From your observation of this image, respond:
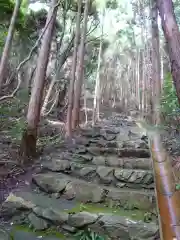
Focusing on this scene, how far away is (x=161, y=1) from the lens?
4816 mm

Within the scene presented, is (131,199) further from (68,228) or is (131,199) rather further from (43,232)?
(43,232)

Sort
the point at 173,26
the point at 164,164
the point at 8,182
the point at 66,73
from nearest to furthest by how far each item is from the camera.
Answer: the point at 173,26
the point at 8,182
the point at 164,164
the point at 66,73

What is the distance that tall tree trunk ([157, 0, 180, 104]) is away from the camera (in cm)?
428

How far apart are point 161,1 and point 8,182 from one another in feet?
15.5

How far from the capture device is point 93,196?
4.54m

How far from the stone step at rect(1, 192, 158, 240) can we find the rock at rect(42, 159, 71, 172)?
3.24 feet

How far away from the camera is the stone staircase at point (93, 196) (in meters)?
3.79

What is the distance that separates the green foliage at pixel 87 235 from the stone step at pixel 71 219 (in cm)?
7

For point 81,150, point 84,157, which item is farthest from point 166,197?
point 81,150

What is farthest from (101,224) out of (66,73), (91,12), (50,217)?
(66,73)

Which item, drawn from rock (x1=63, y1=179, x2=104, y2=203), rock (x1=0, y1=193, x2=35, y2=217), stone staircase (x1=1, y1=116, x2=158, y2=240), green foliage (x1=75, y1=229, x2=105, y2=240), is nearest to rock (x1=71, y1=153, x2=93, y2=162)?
stone staircase (x1=1, y1=116, x2=158, y2=240)

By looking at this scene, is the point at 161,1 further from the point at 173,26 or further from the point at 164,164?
the point at 164,164

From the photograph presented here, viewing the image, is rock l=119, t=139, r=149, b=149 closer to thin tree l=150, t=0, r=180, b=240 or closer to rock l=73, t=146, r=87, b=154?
thin tree l=150, t=0, r=180, b=240

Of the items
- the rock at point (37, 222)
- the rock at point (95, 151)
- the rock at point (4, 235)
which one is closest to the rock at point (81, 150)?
the rock at point (95, 151)
